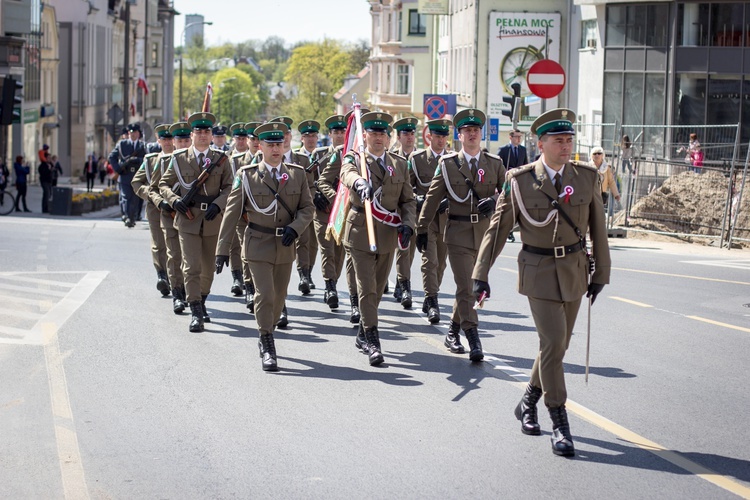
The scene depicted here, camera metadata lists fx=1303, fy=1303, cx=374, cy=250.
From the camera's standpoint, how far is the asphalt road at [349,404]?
7762 mm

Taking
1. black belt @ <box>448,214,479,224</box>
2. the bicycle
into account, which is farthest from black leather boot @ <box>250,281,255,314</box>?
the bicycle

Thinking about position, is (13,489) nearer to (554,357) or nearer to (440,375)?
(554,357)

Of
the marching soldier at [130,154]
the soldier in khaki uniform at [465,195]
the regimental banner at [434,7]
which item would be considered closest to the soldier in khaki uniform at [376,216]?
the soldier in khaki uniform at [465,195]

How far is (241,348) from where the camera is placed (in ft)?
40.5

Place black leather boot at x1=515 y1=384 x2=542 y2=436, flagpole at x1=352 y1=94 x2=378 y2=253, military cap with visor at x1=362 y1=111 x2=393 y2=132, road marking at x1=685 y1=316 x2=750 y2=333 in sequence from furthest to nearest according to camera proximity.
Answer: road marking at x1=685 y1=316 x2=750 y2=333
military cap with visor at x1=362 y1=111 x2=393 y2=132
flagpole at x1=352 y1=94 x2=378 y2=253
black leather boot at x1=515 y1=384 x2=542 y2=436

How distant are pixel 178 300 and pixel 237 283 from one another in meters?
1.81

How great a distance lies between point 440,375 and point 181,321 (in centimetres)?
398

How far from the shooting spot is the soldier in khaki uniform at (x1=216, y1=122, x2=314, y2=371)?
11.5 meters

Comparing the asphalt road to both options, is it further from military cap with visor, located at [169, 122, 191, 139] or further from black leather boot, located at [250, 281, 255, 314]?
military cap with visor, located at [169, 122, 191, 139]

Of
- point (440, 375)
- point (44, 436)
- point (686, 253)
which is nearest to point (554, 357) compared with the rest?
point (440, 375)

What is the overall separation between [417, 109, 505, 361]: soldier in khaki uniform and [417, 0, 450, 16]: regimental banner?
52.3 m

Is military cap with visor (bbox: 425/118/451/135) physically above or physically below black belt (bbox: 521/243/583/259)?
above

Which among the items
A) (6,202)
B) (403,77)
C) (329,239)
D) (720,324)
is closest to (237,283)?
(329,239)

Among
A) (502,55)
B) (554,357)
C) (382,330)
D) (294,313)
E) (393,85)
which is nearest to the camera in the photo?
(554,357)
